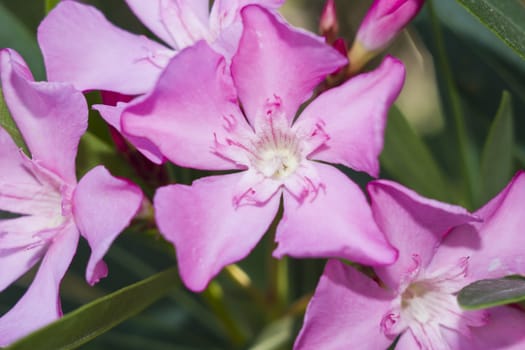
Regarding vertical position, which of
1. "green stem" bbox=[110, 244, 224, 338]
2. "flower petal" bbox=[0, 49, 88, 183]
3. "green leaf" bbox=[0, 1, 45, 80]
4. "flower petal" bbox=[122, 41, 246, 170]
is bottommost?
"green stem" bbox=[110, 244, 224, 338]

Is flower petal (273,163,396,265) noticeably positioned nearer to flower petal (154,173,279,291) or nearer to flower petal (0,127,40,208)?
flower petal (154,173,279,291)

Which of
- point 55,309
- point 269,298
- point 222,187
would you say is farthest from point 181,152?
point 269,298

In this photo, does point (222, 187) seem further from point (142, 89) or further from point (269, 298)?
point (269, 298)

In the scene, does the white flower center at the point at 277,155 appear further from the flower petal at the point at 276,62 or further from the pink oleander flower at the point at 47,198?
the pink oleander flower at the point at 47,198

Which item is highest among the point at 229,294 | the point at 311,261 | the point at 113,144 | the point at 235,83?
the point at 235,83

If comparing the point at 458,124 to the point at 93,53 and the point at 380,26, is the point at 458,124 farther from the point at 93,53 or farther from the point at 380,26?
the point at 93,53

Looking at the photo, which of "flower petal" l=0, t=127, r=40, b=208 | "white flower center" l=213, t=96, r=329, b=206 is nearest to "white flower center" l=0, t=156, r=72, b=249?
"flower petal" l=0, t=127, r=40, b=208

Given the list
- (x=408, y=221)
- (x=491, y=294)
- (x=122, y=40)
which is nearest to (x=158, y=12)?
(x=122, y=40)
